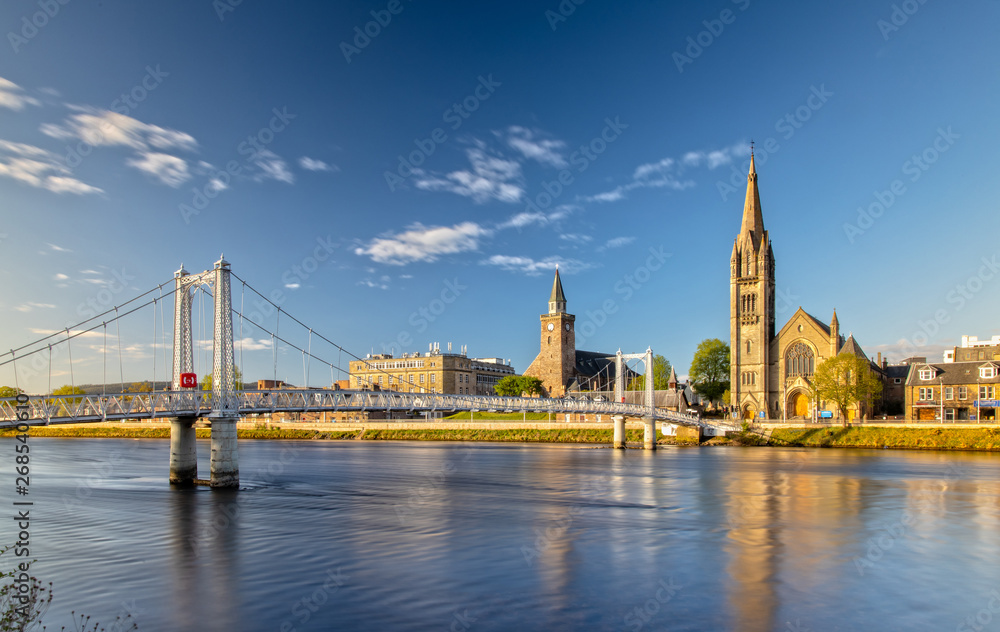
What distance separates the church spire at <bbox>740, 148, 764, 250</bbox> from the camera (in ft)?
326

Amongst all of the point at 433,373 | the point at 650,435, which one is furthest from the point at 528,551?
the point at 433,373

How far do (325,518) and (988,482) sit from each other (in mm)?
37979

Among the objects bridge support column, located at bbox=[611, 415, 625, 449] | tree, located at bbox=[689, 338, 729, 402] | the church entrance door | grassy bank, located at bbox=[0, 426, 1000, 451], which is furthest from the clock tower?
bridge support column, located at bbox=[611, 415, 625, 449]

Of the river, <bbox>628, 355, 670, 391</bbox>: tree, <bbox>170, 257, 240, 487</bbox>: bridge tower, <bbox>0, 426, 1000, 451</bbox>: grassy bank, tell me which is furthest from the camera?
<bbox>628, 355, 670, 391</bbox>: tree

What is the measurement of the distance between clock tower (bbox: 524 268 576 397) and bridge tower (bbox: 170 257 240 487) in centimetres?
8683

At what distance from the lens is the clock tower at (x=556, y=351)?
124625 mm

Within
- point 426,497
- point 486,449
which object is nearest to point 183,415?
point 426,497

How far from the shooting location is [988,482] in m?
41.0

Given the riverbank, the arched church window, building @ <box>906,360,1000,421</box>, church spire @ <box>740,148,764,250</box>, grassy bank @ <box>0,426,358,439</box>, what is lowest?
grassy bank @ <box>0,426,358,439</box>

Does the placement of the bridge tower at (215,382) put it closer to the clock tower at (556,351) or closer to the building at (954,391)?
the building at (954,391)

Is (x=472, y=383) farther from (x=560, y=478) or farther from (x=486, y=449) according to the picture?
(x=560, y=478)

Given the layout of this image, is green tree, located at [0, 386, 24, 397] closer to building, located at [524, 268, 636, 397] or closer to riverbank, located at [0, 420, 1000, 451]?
riverbank, located at [0, 420, 1000, 451]

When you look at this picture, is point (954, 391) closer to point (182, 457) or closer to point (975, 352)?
point (975, 352)

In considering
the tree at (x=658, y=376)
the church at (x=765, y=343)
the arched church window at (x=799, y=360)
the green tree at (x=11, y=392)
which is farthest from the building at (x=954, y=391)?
the green tree at (x=11, y=392)
